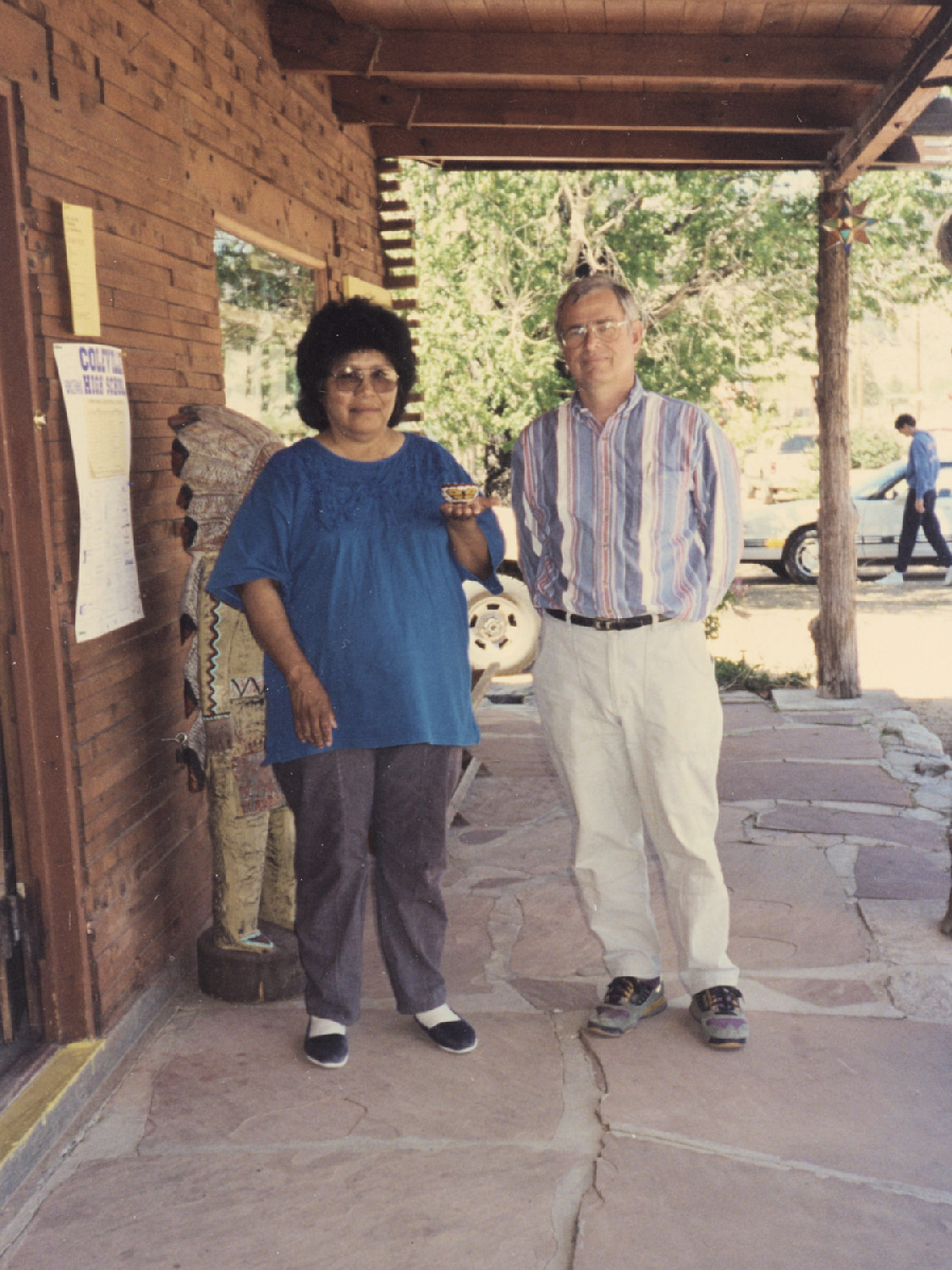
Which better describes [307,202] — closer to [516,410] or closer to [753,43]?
[753,43]

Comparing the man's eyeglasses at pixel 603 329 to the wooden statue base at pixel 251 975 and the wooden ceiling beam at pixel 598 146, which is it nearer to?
the wooden statue base at pixel 251 975

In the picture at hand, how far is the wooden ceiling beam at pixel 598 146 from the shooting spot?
25.6 ft

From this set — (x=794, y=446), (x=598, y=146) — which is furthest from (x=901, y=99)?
(x=794, y=446)

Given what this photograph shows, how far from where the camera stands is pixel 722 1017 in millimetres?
3561

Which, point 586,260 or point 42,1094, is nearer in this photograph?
point 42,1094

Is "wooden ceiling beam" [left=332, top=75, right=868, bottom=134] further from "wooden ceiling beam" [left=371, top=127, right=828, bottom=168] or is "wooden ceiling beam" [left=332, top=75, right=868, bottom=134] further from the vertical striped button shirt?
the vertical striped button shirt

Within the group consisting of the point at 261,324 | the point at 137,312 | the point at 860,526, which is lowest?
the point at 860,526

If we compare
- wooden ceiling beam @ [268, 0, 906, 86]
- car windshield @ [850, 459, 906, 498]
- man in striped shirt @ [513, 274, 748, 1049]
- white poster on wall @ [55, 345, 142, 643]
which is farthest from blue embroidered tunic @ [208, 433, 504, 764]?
car windshield @ [850, 459, 906, 498]

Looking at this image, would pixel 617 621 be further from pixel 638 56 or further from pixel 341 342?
pixel 638 56

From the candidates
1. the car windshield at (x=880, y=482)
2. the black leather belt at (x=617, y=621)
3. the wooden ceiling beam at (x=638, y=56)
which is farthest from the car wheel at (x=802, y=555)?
the black leather belt at (x=617, y=621)

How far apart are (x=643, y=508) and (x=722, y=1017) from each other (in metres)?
1.37

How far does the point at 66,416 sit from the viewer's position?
3.42 meters

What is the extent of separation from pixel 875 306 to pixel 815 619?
344 inches

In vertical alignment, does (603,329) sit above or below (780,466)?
above
